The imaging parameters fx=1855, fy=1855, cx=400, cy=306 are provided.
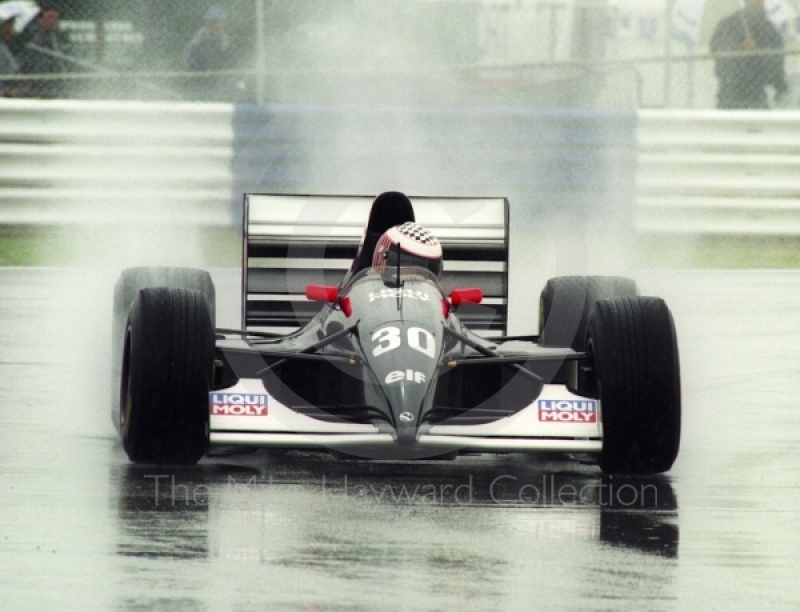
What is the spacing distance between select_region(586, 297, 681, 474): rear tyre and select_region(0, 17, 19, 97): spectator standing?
466 inches

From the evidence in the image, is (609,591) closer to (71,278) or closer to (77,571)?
(77,571)

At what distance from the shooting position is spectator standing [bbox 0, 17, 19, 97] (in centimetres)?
1747

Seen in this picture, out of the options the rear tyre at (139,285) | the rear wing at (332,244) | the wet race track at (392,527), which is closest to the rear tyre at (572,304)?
the rear wing at (332,244)

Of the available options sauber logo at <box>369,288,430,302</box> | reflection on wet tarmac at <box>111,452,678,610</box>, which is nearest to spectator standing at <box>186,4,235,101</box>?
sauber logo at <box>369,288,430,302</box>

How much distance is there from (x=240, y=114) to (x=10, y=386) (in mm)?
7915

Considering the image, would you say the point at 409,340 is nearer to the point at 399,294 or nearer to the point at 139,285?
the point at 399,294

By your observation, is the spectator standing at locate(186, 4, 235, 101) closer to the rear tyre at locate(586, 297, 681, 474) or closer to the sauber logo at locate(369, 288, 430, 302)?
the sauber logo at locate(369, 288, 430, 302)

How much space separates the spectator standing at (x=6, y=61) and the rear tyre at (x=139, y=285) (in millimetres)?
9615

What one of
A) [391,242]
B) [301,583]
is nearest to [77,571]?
[301,583]

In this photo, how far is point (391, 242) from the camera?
783 centimetres

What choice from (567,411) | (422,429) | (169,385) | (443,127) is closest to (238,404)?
(169,385)

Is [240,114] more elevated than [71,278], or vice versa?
[240,114]

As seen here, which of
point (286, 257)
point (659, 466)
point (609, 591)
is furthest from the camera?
point (286, 257)

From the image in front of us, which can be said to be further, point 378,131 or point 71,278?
point 378,131
